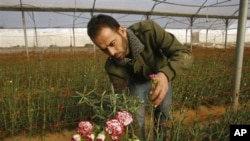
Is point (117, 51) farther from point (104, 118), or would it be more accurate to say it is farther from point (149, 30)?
point (104, 118)

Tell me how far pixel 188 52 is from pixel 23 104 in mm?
2286

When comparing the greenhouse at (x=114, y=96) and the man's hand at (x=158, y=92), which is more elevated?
the man's hand at (x=158, y=92)

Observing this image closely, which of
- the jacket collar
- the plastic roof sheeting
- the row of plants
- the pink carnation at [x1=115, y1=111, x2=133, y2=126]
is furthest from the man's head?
the plastic roof sheeting

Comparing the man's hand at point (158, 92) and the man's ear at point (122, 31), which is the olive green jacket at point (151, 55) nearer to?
the man's ear at point (122, 31)

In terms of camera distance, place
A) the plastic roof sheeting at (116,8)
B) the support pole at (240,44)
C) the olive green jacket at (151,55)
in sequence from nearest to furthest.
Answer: the olive green jacket at (151,55), the support pole at (240,44), the plastic roof sheeting at (116,8)

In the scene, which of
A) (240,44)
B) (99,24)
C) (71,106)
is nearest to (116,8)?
(71,106)

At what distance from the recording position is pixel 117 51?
1314 mm

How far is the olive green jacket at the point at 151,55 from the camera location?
52.3 inches

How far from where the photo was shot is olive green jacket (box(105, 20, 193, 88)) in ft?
4.36

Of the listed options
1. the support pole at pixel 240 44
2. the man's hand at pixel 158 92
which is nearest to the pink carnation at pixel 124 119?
the man's hand at pixel 158 92

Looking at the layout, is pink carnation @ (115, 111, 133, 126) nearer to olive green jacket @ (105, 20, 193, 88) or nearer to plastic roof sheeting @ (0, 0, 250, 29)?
olive green jacket @ (105, 20, 193, 88)

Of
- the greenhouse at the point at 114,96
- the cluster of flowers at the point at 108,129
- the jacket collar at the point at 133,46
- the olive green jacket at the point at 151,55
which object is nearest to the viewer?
the cluster of flowers at the point at 108,129

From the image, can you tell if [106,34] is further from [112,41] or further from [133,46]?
[133,46]

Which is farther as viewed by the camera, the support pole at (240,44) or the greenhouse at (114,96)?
the support pole at (240,44)
